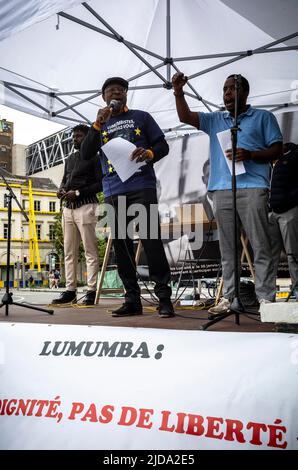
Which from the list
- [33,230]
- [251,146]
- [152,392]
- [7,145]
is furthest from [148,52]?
[7,145]

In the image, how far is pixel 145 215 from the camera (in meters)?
3.17

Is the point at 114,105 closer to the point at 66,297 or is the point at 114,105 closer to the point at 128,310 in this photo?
the point at 128,310

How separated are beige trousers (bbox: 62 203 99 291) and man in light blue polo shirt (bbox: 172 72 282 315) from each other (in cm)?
160

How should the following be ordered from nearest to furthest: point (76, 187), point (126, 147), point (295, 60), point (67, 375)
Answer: point (67, 375) < point (126, 147) < point (76, 187) < point (295, 60)

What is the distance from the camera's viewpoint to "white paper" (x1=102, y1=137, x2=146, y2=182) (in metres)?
2.89

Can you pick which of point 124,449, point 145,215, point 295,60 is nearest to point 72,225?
point 145,215

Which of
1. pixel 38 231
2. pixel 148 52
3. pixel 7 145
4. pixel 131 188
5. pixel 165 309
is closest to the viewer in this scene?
pixel 165 309

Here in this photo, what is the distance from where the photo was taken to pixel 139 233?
3.13 metres

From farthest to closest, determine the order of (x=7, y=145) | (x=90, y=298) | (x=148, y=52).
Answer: (x=7, y=145) < (x=148, y=52) < (x=90, y=298)

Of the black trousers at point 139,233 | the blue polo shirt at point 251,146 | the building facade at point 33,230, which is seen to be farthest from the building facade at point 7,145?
the blue polo shirt at point 251,146

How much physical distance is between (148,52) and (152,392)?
4501 millimetres

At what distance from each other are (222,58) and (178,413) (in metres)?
4.86

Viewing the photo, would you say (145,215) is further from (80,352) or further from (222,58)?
(222,58)

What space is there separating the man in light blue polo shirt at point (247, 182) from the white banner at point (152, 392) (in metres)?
1.14
